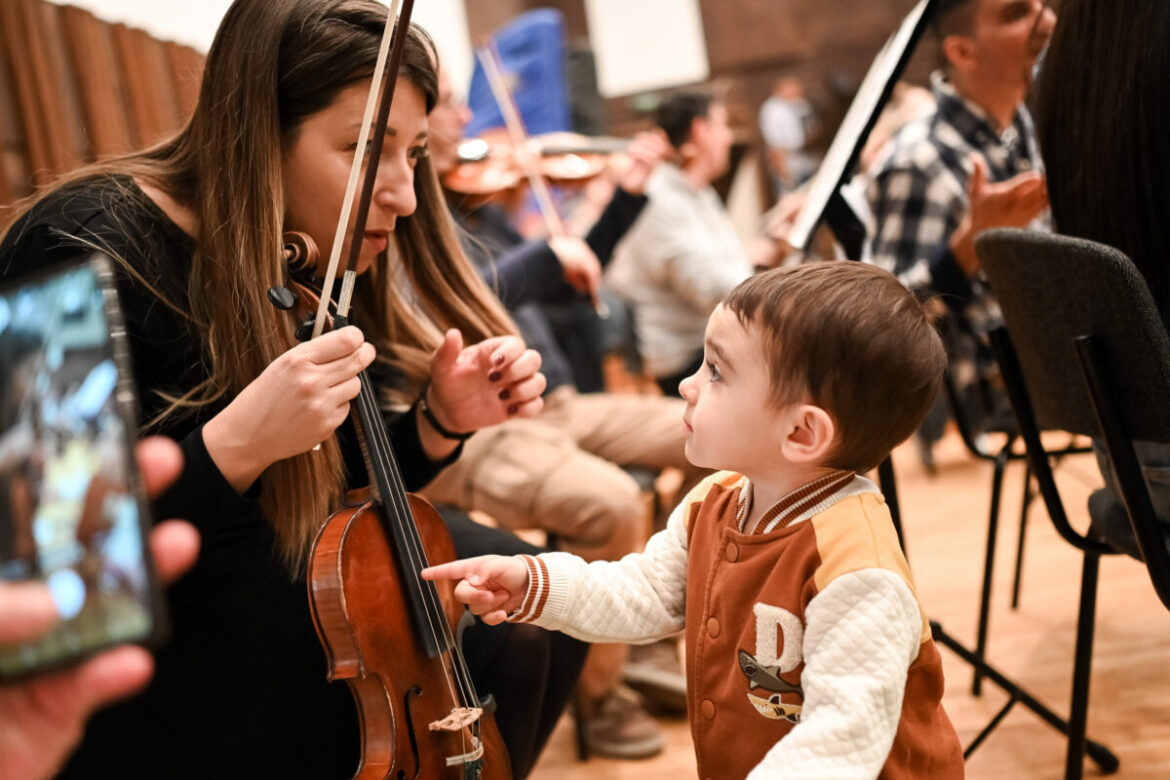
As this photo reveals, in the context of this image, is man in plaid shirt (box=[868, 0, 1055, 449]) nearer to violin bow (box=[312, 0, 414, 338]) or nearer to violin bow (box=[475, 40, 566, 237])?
violin bow (box=[475, 40, 566, 237])

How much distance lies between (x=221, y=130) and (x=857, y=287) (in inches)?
29.0

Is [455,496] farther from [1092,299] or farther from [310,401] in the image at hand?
[1092,299]

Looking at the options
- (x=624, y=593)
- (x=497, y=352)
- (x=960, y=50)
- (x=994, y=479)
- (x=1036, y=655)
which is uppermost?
(x=960, y=50)

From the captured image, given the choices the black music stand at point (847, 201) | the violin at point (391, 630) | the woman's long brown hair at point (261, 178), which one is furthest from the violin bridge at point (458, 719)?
the black music stand at point (847, 201)

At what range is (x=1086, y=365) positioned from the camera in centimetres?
115

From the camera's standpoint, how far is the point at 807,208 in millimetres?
1575

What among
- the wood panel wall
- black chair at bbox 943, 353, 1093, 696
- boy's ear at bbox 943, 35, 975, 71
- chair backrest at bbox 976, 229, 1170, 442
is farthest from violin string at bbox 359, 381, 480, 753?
boy's ear at bbox 943, 35, 975, 71

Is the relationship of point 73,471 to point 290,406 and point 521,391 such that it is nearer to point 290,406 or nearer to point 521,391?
point 290,406

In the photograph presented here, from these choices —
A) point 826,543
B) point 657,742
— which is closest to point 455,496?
point 657,742

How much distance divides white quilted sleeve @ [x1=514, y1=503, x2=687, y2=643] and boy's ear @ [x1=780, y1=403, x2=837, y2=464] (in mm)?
187

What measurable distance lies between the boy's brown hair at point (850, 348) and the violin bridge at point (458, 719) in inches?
17.4

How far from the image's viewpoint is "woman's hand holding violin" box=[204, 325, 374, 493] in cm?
99

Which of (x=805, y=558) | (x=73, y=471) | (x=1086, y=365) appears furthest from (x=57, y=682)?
(x=1086, y=365)

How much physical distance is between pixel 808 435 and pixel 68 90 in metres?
2.39
